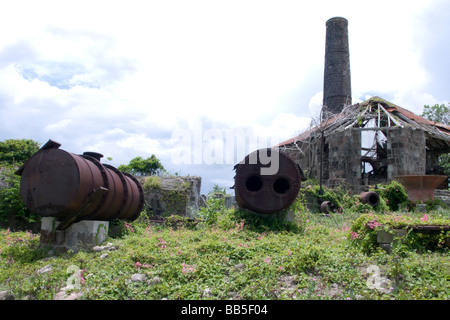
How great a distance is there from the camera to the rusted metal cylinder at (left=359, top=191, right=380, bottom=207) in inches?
554

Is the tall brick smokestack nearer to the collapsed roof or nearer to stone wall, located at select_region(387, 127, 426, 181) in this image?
the collapsed roof

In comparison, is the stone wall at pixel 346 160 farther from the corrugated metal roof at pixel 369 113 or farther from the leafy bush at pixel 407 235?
the leafy bush at pixel 407 235

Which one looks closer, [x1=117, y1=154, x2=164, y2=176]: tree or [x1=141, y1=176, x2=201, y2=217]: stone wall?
[x1=141, y1=176, x2=201, y2=217]: stone wall

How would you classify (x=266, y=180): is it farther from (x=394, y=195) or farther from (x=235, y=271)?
(x=394, y=195)

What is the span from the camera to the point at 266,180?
7.88 meters

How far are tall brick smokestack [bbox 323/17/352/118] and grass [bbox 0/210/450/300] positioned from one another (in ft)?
68.1

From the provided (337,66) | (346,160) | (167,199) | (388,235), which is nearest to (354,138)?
(346,160)

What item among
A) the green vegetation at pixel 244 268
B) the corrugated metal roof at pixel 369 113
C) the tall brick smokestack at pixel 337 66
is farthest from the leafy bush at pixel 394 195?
the tall brick smokestack at pixel 337 66

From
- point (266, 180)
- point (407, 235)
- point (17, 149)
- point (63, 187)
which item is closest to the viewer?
A: point (407, 235)

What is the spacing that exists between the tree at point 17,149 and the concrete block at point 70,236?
10.1 meters

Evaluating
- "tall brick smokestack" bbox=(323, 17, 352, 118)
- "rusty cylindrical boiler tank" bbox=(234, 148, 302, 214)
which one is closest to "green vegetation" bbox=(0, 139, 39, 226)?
"rusty cylindrical boiler tank" bbox=(234, 148, 302, 214)

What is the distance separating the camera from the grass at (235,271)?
161 inches

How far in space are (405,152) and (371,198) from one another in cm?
509

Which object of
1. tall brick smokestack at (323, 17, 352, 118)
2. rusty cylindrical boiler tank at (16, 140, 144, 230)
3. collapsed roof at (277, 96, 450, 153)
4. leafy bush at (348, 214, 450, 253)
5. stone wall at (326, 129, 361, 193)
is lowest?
leafy bush at (348, 214, 450, 253)
